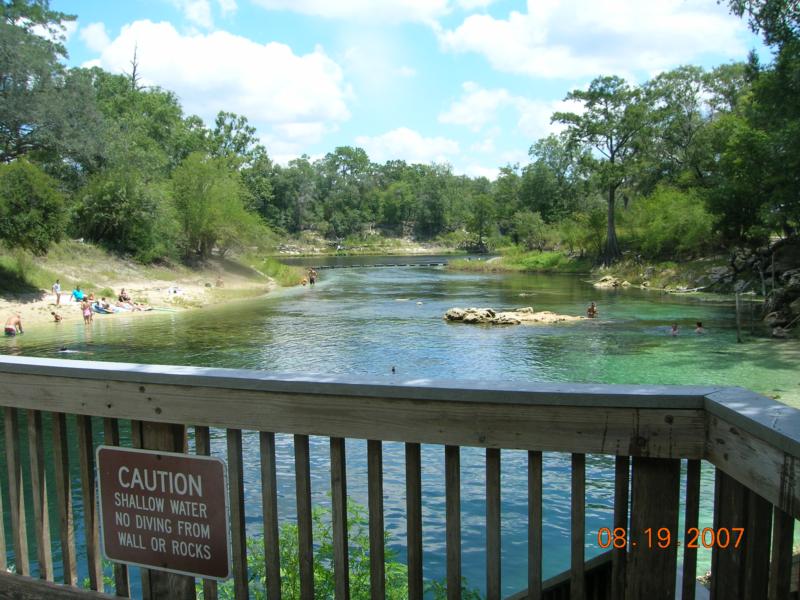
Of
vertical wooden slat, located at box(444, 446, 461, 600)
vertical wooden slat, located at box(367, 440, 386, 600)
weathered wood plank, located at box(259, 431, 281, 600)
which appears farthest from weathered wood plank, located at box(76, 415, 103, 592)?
vertical wooden slat, located at box(444, 446, 461, 600)

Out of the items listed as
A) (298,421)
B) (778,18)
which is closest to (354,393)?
(298,421)

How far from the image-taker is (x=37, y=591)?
119 inches

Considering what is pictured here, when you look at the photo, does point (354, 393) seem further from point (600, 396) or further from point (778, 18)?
point (778, 18)

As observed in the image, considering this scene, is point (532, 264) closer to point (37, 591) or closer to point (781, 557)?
point (37, 591)

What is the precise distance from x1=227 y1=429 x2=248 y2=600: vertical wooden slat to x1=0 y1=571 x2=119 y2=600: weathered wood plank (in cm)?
60

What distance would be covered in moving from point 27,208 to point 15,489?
34.6m

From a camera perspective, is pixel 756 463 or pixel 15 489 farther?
pixel 15 489

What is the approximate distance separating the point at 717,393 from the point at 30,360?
288 cm

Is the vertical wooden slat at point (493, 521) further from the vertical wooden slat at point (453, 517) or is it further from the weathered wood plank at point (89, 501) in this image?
the weathered wood plank at point (89, 501)

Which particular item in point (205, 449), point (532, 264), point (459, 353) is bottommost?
point (532, 264)

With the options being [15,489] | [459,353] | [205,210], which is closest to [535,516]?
[15,489]

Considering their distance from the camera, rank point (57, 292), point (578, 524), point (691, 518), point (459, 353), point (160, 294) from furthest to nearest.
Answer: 1. point (160, 294)
2. point (57, 292)
3. point (459, 353)
4. point (578, 524)
5. point (691, 518)

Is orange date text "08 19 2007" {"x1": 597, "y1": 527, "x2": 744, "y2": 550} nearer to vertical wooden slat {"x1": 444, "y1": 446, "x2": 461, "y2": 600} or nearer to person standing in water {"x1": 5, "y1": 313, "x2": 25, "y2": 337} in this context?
vertical wooden slat {"x1": 444, "y1": 446, "x2": 461, "y2": 600}

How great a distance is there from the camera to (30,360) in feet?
10.3
